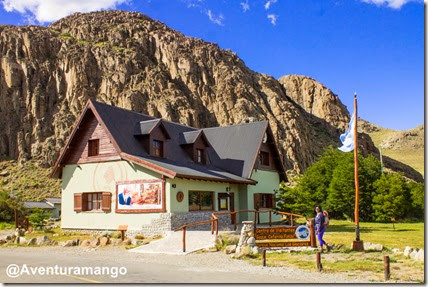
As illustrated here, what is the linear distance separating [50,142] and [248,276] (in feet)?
359

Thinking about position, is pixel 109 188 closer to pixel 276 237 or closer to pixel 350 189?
pixel 276 237

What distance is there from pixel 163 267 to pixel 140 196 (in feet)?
38.4

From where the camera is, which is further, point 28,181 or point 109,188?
point 28,181

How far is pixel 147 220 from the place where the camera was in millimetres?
25172

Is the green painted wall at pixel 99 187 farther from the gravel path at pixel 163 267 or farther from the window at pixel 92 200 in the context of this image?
the gravel path at pixel 163 267

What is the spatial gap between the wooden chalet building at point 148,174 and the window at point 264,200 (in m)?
0.07

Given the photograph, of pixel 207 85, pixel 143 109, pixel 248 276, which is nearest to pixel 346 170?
pixel 248 276

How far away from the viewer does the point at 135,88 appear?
122312 mm

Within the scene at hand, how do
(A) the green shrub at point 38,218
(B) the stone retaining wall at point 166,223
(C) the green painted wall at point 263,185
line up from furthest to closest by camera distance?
(C) the green painted wall at point 263,185
(A) the green shrub at point 38,218
(B) the stone retaining wall at point 166,223

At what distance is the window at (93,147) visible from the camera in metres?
28.0

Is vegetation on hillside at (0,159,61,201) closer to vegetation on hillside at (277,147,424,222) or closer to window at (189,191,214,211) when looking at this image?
vegetation on hillside at (277,147,424,222)

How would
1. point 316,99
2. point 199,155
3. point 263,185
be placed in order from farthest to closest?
point 316,99 → point 263,185 → point 199,155

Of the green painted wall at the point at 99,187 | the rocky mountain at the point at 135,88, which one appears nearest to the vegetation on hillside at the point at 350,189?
the green painted wall at the point at 99,187

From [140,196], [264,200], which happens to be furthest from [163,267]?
[264,200]
